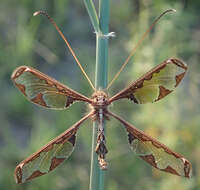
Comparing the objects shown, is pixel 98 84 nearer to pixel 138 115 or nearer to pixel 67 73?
pixel 138 115

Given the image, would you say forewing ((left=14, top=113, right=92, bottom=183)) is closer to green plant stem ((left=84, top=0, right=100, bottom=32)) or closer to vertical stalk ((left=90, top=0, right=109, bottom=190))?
vertical stalk ((left=90, top=0, right=109, bottom=190))

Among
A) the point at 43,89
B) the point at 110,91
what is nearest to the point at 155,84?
the point at 43,89

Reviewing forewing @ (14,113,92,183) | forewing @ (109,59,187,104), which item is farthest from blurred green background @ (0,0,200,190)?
forewing @ (14,113,92,183)

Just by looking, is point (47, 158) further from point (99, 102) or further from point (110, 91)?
point (110, 91)

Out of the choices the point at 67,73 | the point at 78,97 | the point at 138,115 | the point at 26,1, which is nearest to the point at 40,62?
the point at 67,73

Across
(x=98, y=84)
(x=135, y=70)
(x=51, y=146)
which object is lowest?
(x=51, y=146)

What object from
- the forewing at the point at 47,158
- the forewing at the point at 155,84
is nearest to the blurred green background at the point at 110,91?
the forewing at the point at 155,84

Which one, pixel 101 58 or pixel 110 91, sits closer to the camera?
Answer: pixel 101 58
